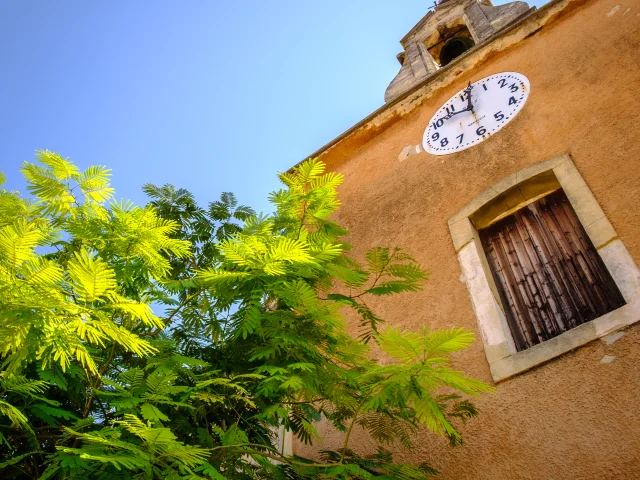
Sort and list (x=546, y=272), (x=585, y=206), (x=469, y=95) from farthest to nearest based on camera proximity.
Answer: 1. (x=469, y=95)
2. (x=546, y=272)
3. (x=585, y=206)

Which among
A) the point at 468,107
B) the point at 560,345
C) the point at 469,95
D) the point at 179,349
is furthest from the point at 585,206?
the point at 179,349

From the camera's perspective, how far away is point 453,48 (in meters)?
9.55

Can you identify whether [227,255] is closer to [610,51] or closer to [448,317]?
[448,317]

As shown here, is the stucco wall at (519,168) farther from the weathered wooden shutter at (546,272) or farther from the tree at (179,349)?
the tree at (179,349)

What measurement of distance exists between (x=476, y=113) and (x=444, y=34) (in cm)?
452

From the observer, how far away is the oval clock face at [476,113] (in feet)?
Answer: 18.3

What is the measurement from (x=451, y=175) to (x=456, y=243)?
933 mm

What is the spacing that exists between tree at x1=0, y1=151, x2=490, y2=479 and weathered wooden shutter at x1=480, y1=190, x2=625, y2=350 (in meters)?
1.52

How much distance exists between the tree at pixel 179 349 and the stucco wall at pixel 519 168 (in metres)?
0.74

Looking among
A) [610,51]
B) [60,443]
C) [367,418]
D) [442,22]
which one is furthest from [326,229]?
[442,22]

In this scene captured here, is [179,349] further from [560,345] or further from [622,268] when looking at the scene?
[622,268]

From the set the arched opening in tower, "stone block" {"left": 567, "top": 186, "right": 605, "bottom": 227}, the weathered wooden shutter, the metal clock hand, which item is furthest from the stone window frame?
the arched opening in tower

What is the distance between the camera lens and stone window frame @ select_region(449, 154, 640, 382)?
11.7 feet

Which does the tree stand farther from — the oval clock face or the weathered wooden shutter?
the oval clock face
